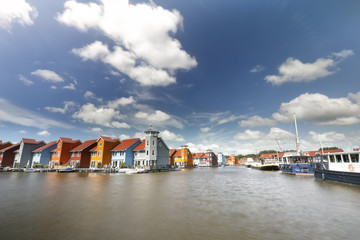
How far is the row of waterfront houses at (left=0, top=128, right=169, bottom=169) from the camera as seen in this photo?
196 ft

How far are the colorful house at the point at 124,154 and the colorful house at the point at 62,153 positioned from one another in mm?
18481

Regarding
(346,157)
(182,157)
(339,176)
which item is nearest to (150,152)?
(182,157)

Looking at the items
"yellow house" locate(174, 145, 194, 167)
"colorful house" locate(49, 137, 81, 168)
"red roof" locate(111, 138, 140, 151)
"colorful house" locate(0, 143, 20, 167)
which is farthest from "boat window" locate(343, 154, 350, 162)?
"colorful house" locate(0, 143, 20, 167)

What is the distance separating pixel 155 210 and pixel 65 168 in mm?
55468

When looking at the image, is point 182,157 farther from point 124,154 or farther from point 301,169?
point 301,169

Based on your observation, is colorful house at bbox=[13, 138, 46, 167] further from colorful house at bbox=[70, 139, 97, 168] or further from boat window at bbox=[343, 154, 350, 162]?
boat window at bbox=[343, 154, 350, 162]

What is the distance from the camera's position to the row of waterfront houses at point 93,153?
5978 cm

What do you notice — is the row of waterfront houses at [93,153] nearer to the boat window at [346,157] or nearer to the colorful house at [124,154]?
the colorful house at [124,154]

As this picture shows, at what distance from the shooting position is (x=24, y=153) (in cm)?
7000

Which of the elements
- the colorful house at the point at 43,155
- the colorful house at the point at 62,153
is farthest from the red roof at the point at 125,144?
the colorful house at the point at 43,155

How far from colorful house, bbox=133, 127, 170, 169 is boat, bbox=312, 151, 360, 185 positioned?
4434 cm

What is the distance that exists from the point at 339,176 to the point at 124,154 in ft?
181

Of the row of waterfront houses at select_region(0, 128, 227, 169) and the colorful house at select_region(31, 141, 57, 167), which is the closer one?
the row of waterfront houses at select_region(0, 128, 227, 169)

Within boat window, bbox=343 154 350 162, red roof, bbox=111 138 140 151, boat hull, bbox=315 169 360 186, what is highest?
red roof, bbox=111 138 140 151
